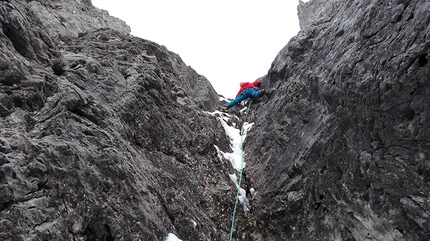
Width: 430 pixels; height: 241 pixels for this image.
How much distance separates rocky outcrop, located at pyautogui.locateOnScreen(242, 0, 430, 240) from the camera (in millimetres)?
6656

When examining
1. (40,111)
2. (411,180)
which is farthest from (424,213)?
(40,111)

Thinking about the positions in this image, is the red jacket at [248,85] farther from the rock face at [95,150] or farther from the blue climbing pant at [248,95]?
the rock face at [95,150]

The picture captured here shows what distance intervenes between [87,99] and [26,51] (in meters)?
2.13

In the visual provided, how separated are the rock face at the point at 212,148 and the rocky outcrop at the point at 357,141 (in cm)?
3

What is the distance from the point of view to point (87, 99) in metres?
8.77

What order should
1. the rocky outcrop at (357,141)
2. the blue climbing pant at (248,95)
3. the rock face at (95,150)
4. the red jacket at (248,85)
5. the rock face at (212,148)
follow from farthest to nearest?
1. the red jacket at (248,85)
2. the blue climbing pant at (248,95)
3. the rocky outcrop at (357,141)
4. the rock face at (212,148)
5. the rock face at (95,150)

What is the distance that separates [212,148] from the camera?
1249 cm

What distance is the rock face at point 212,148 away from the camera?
6352 millimetres

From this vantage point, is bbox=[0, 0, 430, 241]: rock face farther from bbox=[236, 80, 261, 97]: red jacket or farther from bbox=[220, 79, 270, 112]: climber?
bbox=[236, 80, 261, 97]: red jacket

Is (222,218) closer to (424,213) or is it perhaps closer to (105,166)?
(105,166)

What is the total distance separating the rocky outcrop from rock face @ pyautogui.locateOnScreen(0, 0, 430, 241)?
0.03 metres

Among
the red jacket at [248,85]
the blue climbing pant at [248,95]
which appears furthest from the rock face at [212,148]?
the red jacket at [248,85]

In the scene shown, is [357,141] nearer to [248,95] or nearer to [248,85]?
[248,95]

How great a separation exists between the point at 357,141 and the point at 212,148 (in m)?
6.01
